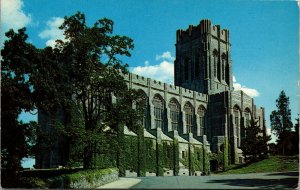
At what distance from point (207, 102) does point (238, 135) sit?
24.4 feet

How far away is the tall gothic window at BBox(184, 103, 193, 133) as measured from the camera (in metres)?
62.8

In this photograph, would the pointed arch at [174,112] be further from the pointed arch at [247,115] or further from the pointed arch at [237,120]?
the pointed arch at [247,115]

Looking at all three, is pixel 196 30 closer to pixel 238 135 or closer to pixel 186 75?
pixel 186 75

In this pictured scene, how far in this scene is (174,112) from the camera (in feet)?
199

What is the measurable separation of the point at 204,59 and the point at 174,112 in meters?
14.6

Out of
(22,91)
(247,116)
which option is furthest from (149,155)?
(247,116)

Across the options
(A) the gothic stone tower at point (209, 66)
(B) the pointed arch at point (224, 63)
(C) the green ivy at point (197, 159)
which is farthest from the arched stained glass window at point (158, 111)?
(B) the pointed arch at point (224, 63)

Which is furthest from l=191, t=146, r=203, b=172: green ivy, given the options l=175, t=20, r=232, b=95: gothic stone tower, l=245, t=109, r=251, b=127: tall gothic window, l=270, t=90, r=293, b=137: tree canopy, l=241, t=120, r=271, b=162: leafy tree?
l=270, t=90, r=293, b=137: tree canopy

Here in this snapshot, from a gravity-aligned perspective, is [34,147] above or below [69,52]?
below

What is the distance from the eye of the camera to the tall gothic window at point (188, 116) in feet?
206

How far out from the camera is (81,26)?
2962cm

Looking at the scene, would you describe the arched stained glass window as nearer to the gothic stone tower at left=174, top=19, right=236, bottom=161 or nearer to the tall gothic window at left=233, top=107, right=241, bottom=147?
the gothic stone tower at left=174, top=19, right=236, bottom=161

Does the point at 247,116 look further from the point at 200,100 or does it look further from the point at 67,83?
the point at 67,83

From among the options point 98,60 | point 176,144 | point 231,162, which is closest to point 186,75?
point 231,162
